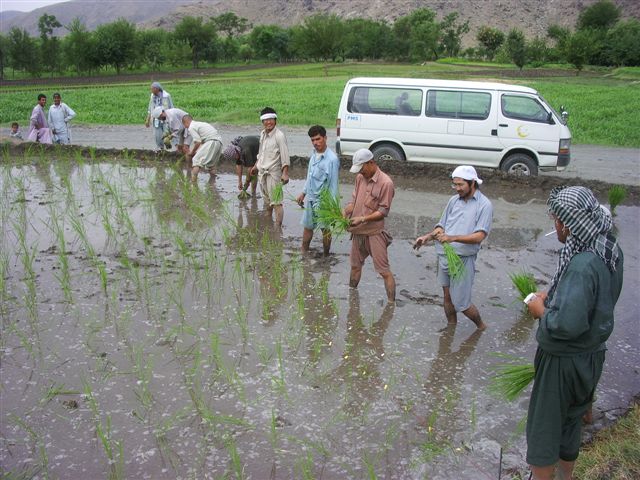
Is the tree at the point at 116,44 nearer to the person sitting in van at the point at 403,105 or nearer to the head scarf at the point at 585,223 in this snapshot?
the person sitting in van at the point at 403,105

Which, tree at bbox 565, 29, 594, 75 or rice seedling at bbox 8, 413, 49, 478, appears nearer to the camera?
rice seedling at bbox 8, 413, 49, 478

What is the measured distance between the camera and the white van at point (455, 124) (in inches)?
452

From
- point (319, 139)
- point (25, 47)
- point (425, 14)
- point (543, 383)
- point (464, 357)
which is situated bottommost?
point (464, 357)

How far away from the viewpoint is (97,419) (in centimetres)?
443

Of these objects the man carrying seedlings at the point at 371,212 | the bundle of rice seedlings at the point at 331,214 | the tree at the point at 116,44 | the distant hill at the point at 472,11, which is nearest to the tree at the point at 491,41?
the tree at the point at 116,44

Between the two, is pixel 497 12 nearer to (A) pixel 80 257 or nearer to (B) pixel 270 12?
(B) pixel 270 12

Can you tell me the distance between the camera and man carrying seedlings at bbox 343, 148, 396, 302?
20.5ft

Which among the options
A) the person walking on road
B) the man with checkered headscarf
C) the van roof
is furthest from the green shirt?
the person walking on road

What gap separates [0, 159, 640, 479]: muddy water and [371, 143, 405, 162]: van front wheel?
3095mm

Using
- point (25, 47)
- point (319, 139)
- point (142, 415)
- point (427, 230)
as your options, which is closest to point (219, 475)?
point (142, 415)

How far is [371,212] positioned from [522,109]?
6.37m

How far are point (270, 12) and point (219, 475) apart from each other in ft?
564

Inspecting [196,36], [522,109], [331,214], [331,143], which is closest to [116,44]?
[196,36]

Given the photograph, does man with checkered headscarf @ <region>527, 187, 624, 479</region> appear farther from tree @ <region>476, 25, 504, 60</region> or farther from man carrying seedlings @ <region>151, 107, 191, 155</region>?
tree @ <region>476, 25, 504, 60</region>
